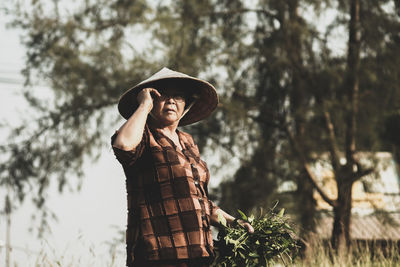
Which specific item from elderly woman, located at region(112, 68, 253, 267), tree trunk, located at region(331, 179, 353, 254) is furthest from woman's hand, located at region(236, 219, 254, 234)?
tree trunk, located at region(331, 179, 353, 254)

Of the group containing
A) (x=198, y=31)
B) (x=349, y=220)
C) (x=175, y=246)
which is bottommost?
(x=349, y=220)

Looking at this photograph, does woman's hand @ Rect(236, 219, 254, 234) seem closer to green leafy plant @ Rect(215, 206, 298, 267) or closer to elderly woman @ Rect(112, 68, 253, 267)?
green leafy plant @ Rect(215, 206, 298, 267)

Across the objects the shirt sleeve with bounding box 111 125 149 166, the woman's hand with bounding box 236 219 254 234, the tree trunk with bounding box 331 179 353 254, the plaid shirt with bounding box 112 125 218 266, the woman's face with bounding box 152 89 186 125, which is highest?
the woman's face with bounding box 152 89 186 125

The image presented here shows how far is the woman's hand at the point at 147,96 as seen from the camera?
6.64 ft

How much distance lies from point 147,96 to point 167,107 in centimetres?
18

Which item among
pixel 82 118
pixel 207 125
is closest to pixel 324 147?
pixel 207 125

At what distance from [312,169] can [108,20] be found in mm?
3821

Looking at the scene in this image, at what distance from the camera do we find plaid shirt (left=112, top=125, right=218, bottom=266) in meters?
1.95

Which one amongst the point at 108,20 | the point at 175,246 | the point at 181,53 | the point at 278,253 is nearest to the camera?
the point at 175,246

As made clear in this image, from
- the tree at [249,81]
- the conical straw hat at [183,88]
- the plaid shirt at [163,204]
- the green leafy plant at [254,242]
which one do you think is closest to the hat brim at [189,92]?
the conical straw hat at [183,88]

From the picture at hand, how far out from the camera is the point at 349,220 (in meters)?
6.68

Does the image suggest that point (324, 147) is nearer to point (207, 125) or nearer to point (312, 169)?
point (312, 169)

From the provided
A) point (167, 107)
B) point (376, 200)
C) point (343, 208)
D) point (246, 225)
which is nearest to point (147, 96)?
point (167, 107)

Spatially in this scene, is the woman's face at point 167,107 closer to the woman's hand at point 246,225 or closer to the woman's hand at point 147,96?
the woman's hand at point 147,96
